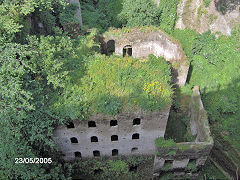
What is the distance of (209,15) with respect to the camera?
2555 centimetres

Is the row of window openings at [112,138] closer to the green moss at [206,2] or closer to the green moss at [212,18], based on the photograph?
the green moss at [212,18]

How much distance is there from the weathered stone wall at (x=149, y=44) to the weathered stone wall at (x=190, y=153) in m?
4.24

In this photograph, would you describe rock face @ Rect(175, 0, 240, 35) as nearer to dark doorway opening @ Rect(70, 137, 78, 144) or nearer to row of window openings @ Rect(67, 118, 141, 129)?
row of window openings @ Rect(67, 118, 141, 129)

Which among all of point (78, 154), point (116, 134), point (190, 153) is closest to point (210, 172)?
point (190, 153)

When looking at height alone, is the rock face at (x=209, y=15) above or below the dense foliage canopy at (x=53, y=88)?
above

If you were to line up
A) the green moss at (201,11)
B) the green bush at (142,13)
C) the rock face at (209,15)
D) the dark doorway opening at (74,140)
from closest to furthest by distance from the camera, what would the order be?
the dark doorway opening at (74,140) → the rock face at (209,15) → the green moss at (201,11) → the green bush at (142,13)

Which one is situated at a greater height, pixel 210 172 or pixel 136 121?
pixel 136 121

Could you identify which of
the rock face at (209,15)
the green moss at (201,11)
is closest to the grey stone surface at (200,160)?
the rock face at (209,15)

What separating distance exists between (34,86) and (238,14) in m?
20.2

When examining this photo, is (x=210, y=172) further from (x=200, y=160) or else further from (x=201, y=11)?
(x=201, y=11)

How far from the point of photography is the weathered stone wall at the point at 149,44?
2245 centimetres

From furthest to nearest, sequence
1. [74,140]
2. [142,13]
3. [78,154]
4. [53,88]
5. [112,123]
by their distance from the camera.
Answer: [142,13] → [78,154] → [74,140] → [112,123] → [53,88]

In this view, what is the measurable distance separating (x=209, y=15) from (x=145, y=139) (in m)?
15.9

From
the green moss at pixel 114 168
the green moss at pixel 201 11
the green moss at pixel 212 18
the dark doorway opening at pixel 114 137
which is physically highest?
the green moss at pixel 201 11
